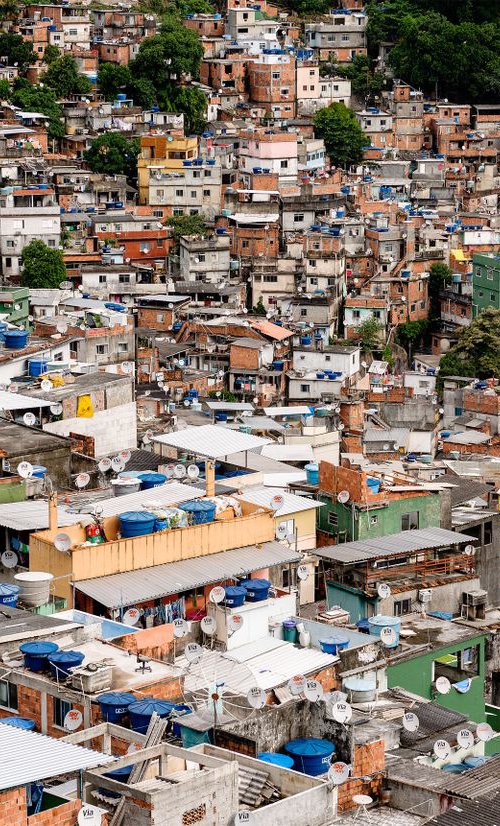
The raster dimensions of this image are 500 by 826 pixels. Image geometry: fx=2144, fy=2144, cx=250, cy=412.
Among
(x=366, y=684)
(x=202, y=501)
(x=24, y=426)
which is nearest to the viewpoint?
(x=366, y=684)

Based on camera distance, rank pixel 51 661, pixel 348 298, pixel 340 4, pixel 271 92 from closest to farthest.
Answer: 1. pixel 51 661
2. pixel 348 298
3. pixel 271 92
4. pixel 340 4

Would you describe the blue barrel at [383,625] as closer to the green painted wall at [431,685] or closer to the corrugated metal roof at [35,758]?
the green painted wall at [431,685]

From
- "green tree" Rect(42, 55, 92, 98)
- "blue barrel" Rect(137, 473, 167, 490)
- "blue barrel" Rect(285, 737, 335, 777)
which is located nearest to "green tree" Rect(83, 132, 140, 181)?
"green tree" Rect(42, 55, 92, 98)

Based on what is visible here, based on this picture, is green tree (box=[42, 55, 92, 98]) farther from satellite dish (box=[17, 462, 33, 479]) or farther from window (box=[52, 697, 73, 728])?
window (box=[52, 697, 73, 728])

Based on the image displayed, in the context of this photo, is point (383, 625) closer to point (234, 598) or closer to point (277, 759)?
point (234, 598)

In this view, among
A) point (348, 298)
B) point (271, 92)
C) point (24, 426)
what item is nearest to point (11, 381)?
point (24, 426)

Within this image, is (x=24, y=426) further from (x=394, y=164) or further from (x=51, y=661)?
(x=394, y=164)

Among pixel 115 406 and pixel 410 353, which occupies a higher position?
pixel 115 406
